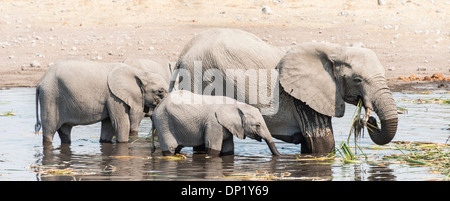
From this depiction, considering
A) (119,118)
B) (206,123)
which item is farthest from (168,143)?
(119,118)

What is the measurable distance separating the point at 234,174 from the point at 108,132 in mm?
3022

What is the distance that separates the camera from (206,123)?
7.35m

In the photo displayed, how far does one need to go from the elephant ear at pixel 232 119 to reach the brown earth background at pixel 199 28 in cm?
853

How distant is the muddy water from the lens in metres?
6.49

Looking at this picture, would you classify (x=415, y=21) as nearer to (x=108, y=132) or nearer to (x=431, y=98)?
(x=431, y=98)

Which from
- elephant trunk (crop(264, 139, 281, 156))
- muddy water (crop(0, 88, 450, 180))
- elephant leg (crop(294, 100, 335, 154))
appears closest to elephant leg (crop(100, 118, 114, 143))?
muddy water (crop(0, 88, 450, 180))

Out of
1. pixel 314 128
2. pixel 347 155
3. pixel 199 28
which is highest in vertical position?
pixel 199 28

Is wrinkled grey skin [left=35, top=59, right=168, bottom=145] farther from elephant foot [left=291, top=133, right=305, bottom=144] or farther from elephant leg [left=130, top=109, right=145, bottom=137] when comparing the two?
elephant foot [left=291, top=133, right=305, bottom=144]

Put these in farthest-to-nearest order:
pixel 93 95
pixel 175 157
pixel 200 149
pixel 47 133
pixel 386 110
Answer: pixel 47 133 < pixel 93 95 < pixel 200 149 < pixel 175 157 < pixel 386 110

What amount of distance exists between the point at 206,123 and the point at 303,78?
3.36 ft

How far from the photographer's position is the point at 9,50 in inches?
712

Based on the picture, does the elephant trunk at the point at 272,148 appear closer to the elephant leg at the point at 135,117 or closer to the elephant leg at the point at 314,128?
the elephant leg at the point at 314,128

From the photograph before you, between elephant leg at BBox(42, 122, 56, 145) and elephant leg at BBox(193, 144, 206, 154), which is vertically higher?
elephant leg at BBox(42, 122, 56, 145)

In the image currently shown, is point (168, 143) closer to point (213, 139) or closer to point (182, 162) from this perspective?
point (182, 162)
